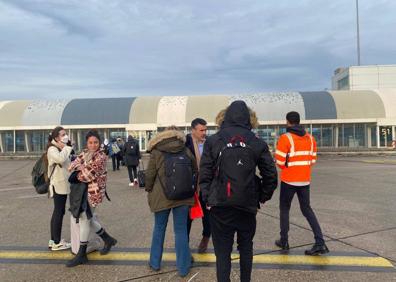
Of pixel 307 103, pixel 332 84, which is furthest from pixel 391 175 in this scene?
pixel 332 84

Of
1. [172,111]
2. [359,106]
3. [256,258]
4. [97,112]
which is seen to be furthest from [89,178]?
[359,106]

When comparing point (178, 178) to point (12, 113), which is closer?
point (178, 178)

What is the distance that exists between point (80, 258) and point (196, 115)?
1078 inches

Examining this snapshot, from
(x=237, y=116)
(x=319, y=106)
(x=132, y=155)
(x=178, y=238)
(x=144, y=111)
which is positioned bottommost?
(x=178, y=238)

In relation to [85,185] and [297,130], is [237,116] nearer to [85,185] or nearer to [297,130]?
[297,130]

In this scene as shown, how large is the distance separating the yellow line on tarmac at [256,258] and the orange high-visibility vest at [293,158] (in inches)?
39.5

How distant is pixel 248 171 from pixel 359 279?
203cm

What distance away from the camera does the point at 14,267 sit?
4.37m

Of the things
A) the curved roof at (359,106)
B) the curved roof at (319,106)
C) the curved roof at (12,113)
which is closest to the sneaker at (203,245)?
the curved roof at (319,106)

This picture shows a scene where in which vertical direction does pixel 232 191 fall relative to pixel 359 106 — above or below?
below

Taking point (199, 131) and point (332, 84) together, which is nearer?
point (199, 131)

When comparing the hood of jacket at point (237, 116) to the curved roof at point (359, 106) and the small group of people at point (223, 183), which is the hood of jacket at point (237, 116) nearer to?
the small group of people at point (223, 183)

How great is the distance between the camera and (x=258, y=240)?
527 cm

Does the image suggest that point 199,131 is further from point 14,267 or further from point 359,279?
point 14,267
